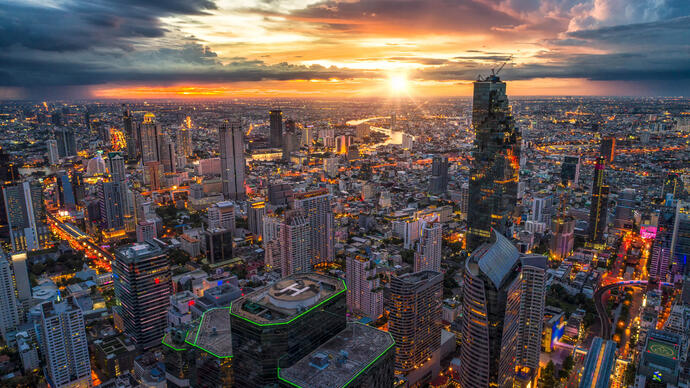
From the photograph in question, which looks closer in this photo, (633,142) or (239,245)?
(239,245)

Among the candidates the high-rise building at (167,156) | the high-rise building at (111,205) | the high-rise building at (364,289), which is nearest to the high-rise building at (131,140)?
the high-rise building at (167,156)

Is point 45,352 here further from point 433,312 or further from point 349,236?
point 349,236

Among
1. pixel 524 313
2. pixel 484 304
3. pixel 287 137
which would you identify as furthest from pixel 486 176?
pixel 287 137

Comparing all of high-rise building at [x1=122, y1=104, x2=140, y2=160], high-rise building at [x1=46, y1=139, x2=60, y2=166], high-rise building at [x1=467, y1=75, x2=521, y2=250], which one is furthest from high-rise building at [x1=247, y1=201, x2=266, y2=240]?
high-rise building at [x1=46, y1=139, x2=60, y2=166]

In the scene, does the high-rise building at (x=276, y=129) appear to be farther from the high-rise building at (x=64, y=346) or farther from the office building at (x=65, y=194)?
the high-rise building at (x=64, y=346)

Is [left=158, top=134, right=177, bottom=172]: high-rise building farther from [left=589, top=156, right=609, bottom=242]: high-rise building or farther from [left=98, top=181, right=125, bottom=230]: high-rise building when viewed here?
[left=589, top=156, right=609, bottom=242]: high-rise building

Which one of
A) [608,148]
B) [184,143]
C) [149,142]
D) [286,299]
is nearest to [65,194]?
[149,142]

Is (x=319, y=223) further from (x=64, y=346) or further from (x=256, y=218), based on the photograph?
(x=64, y=346)
